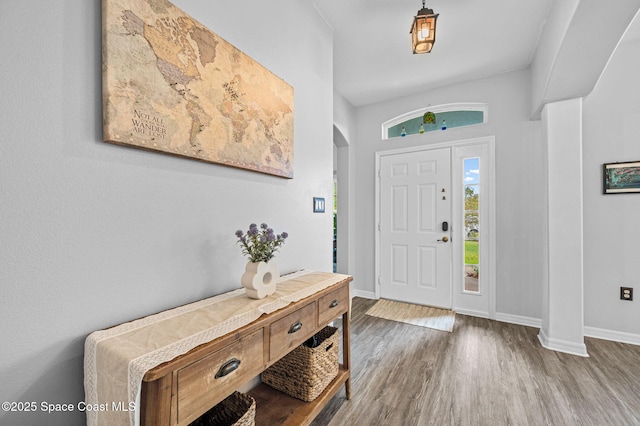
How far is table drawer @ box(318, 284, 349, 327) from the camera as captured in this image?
4.97 feet

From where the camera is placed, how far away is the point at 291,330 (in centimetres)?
127

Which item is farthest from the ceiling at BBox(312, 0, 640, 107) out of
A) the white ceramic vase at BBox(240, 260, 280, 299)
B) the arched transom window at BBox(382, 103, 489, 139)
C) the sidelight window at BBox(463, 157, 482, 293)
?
the white ceramic vase at BBox(240, 260, 280, 299)

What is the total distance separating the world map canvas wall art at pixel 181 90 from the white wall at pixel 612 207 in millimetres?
3227

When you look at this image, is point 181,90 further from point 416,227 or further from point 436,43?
point 416,227

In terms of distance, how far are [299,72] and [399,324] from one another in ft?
8.94

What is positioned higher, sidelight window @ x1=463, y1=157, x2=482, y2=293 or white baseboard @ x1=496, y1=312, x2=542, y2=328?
sidelight window @ x1=463, y1=157, x2=482, y2=293

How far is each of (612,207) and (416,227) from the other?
1879mm

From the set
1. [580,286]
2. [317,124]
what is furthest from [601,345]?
[317,124]

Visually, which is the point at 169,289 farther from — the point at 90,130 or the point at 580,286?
the point at 580,286

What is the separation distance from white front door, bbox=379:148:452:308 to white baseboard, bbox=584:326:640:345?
130cm

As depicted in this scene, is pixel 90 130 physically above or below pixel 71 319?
above

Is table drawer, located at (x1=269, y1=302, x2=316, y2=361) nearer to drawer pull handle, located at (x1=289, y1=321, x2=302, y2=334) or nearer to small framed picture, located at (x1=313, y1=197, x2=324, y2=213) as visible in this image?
drawer pull handle, located at (x1=289, y1=321, x2=302, y2=334)

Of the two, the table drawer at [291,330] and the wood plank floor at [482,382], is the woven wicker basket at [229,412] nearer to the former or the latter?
the table drawer at [291,330]

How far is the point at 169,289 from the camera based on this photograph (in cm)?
119
